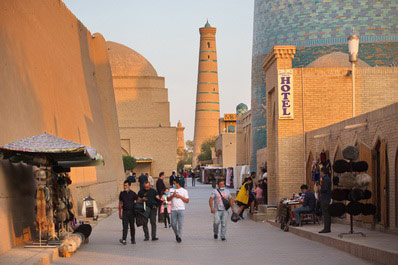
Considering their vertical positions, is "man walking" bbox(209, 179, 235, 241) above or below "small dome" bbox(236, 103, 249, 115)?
below

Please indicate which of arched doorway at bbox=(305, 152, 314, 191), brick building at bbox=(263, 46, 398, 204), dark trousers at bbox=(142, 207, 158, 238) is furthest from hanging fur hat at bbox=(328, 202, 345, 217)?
brick building at bbox=(263, 46, 398, 204)

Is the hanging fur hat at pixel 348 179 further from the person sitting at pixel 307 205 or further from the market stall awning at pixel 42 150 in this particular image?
the market stall awning at pixel 42 150

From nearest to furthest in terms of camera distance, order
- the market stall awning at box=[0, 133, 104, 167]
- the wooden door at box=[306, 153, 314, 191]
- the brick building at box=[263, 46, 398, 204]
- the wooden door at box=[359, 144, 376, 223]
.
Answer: the market stall awning at box=[0, 133, 104, 167], the wooden door at box=[359, 144, 376, 223], the wooden door at box=[306, 153, 314, 191], the brick building at box=[263, 46, 398, 204]

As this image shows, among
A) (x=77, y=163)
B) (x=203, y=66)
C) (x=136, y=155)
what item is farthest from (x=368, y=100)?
(x=203, y=66)

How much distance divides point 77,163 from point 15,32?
446 cm

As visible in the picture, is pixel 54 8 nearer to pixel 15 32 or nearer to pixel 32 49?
pixel 32 49

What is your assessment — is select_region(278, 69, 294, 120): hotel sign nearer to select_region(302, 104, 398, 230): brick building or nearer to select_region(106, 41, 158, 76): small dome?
select_region(302, 104, 398, 230): brick building

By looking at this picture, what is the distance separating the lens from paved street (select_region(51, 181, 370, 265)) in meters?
12.1

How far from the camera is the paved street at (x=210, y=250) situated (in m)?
12.1

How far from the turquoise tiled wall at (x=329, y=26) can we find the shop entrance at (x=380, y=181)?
24.6m

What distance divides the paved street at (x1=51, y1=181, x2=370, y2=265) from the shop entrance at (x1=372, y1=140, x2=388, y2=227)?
1620mm

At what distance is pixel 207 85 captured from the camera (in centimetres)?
10562

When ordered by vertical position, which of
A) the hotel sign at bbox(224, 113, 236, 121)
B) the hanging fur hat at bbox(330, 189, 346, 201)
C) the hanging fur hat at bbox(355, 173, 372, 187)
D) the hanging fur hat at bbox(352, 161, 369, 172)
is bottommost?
the hanging fur hat at bbox(330, 189, 346, 201)

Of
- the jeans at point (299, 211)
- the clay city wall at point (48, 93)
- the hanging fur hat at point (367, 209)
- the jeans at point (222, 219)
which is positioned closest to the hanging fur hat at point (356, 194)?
the hanging fur hat at point (367, 209)
